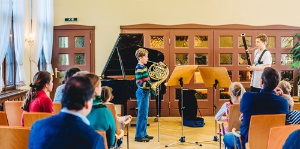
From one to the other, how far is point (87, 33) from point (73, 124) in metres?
6.88

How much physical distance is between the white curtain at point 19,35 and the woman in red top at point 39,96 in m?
2.86

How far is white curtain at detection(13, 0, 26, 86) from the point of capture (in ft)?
19.0

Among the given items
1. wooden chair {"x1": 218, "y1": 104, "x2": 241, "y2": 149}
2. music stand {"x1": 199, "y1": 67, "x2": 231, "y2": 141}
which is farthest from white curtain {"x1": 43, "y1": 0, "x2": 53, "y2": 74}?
wooden chair {"x1": 218, "y1": 104, "x2": 241, "y2": 149}

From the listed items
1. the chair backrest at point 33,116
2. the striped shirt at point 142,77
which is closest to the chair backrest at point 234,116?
the chair backrest at point 33,116

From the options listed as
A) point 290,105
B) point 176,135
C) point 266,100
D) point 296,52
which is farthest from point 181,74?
point 296,52

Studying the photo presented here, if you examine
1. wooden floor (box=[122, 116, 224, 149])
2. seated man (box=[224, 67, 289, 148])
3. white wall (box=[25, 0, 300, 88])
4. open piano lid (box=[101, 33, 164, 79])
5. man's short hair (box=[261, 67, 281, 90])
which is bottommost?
wooden floor (box=[122, 116, 224, 149])

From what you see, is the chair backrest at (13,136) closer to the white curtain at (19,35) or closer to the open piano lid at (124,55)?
the white curtain at (19,35)

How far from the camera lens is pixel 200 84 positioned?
822cm

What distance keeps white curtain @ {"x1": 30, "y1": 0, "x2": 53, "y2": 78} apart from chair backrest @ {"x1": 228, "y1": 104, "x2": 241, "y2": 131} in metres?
4.52

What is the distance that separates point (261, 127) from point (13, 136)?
2018 millimetres

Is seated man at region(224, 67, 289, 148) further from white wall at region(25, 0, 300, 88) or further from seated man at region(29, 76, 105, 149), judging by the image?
white wall at region(25, 0, 300, 88)

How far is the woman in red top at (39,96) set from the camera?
3.20 metres

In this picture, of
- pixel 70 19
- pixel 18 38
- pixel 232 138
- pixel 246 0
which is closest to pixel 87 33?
pixel 70 19

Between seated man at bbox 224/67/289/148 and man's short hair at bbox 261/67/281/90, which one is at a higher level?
man's short hair at bbox 261/67/281/90
